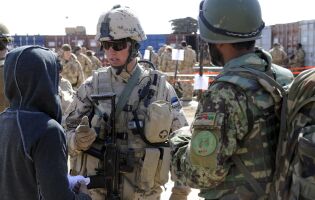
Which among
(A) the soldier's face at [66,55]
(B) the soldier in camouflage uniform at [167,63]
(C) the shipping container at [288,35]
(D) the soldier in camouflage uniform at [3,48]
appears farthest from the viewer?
(C) the shipping container at [288,35]

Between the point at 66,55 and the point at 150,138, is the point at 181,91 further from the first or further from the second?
the point at 150,138

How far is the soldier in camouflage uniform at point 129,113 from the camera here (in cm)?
313

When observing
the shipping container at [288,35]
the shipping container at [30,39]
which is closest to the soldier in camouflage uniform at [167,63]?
the shipping container at [288,35]

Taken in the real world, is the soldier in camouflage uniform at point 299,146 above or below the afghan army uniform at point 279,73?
below

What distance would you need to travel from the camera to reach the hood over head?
1986mm

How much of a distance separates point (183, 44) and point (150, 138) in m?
17.6

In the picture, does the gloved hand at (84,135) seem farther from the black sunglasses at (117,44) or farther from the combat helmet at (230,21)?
the combat helmet at (230,21)

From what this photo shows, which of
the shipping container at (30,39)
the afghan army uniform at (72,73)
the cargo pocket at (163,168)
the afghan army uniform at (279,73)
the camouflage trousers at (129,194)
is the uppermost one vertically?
the shipping container at (30,39)

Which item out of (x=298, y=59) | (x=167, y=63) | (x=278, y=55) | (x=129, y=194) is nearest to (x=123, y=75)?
(x=129, y=194)

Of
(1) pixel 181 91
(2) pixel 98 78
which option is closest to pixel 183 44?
(1) pixel 181 91

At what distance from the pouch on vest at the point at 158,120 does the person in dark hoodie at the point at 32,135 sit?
1058 millimetres

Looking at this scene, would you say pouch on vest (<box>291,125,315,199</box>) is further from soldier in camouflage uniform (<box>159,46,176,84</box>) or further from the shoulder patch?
soldier in camouflage uniform (<box>159,46,176,84</box>)

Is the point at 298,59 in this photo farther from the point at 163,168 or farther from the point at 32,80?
the point at 32,80

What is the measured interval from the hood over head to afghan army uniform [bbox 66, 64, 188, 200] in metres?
1.04
